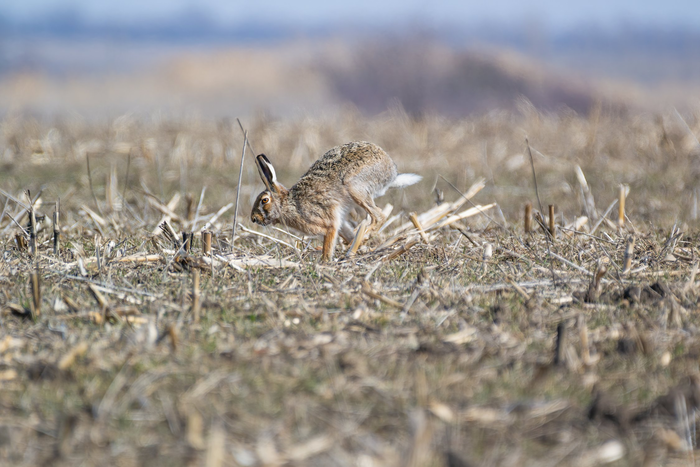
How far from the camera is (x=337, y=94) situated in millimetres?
24266

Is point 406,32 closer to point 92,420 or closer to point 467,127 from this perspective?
point 467,127

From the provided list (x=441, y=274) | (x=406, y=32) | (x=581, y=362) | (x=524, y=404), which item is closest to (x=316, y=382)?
(x=524, y=404)

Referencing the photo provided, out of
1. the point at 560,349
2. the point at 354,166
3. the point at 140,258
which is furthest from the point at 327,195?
the point at 560,349

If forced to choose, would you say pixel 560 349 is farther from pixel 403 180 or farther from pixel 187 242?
pixel 403 180

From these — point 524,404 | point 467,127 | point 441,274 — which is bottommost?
point 467,127

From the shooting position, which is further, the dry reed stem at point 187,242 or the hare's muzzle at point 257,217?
the hare's muzzle at point 257,217

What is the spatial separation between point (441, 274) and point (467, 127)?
9.07 meters

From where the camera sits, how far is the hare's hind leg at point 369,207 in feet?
17.5

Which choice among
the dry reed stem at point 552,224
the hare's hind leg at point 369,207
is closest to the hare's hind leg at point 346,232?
the hare's hind leg at point 369,207

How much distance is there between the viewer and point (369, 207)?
5.40m

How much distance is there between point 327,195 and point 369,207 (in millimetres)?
330

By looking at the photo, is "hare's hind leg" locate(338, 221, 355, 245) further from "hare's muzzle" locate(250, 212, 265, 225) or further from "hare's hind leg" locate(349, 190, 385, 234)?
"hare's muzzle" locate(250, 212, 265, 225)

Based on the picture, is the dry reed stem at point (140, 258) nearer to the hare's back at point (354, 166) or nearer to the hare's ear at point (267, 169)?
the hare's ear at point (267, 169)

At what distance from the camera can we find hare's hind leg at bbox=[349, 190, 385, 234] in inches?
210
